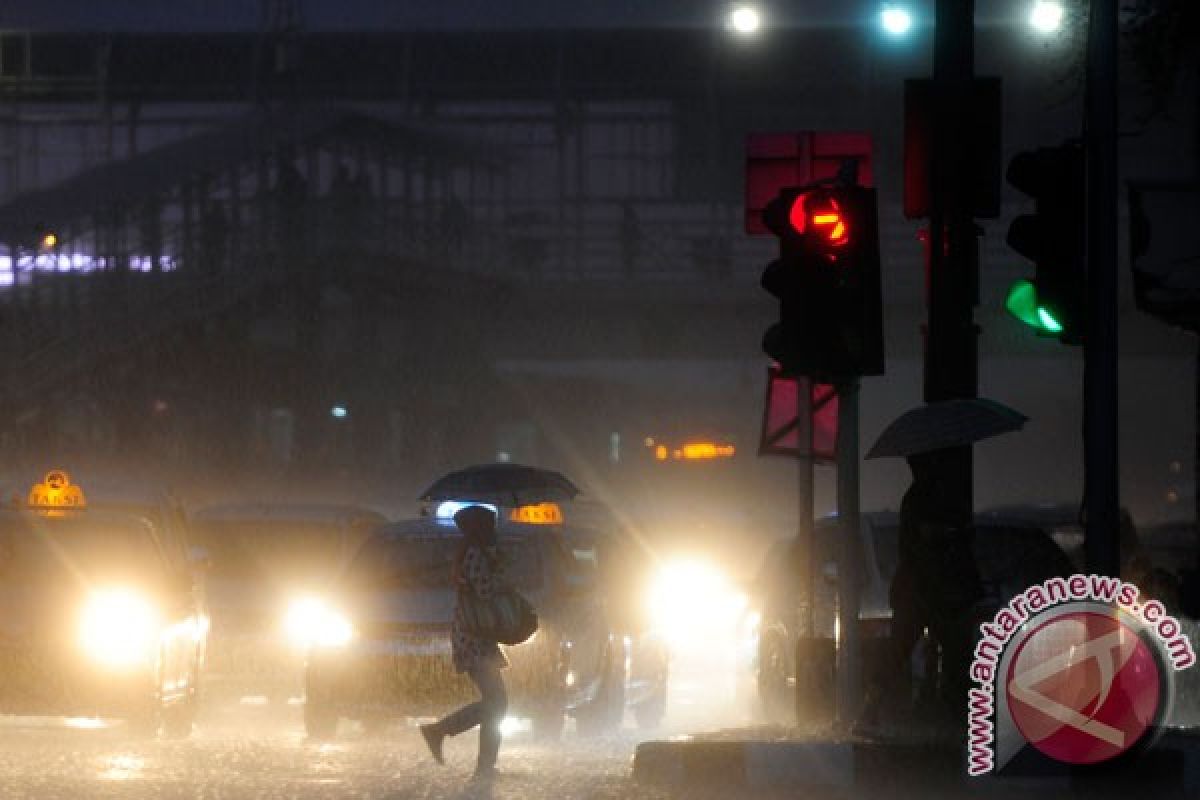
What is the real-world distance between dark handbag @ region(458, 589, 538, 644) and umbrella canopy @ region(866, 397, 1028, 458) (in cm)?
222

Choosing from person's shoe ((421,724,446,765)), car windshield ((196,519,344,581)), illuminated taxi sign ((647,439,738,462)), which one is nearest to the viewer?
person's shoe ((421,724,446,765))

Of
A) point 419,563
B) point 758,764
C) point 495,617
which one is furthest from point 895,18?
point 758,764

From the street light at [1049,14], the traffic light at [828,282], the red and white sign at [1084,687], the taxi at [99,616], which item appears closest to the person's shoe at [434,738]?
the traffic light at [828,282]

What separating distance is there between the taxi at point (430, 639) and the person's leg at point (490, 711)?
242 centimetres

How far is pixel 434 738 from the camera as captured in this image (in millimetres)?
14836

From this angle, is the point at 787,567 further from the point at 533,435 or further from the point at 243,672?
the point at 533,435

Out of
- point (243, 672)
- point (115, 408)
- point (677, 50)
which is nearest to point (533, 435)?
point (677, 50)

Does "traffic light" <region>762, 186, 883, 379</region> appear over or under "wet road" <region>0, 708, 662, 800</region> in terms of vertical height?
over

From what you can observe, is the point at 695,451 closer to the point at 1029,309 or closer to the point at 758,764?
the point at 1029,309

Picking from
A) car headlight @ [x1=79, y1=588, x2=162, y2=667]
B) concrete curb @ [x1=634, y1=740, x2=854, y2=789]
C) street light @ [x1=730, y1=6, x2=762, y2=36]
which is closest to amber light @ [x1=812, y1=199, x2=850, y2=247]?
concrete curb @ [x1=634, y1=740, x2=854, y2=789]

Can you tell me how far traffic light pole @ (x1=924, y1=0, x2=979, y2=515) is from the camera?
46.4 ft

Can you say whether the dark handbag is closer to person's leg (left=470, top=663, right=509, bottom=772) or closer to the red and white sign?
person's leg (left=470, top=663, right=509, bottom=772)

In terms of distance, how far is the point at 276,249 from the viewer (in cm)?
5103

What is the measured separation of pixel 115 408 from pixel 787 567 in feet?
112
